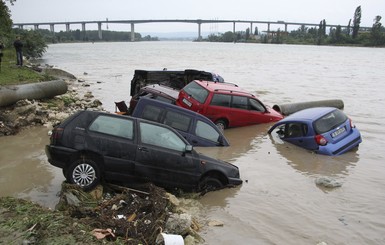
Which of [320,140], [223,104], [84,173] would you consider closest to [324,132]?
[320,140]

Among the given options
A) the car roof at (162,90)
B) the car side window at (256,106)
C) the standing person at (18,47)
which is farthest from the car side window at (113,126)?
the standing person at (18,47)

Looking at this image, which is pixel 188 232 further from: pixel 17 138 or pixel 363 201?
pixel 17 138

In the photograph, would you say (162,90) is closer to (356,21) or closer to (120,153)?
(120,153)

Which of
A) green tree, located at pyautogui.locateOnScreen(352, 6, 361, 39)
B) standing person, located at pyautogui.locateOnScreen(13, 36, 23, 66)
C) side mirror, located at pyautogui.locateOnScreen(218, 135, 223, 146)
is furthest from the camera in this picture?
green tree, located at pyautogui.locateOnScreen(352, 6, 361, 39)

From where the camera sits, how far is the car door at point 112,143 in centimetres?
751

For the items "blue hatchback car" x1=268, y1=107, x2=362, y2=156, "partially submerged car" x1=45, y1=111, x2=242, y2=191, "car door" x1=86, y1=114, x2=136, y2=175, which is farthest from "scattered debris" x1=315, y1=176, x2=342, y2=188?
"car door" x1=86, y1=114, x2=136, y2=175

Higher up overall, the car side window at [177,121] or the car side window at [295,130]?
the car side window at [177,121]

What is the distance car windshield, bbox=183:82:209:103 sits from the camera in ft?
46.2

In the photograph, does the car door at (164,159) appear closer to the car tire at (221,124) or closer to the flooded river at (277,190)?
the flooded river at (277,190)

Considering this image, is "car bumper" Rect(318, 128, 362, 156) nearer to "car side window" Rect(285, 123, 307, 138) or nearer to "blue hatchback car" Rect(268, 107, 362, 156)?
"blue hatchback car" Rect(268, 107, 362, 156)

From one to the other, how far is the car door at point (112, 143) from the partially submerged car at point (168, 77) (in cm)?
898

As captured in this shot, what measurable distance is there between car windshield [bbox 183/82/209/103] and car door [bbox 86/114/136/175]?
654 centimetres

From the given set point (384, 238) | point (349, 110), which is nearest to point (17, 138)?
point (384, 238)

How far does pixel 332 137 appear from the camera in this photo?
1222 cm
